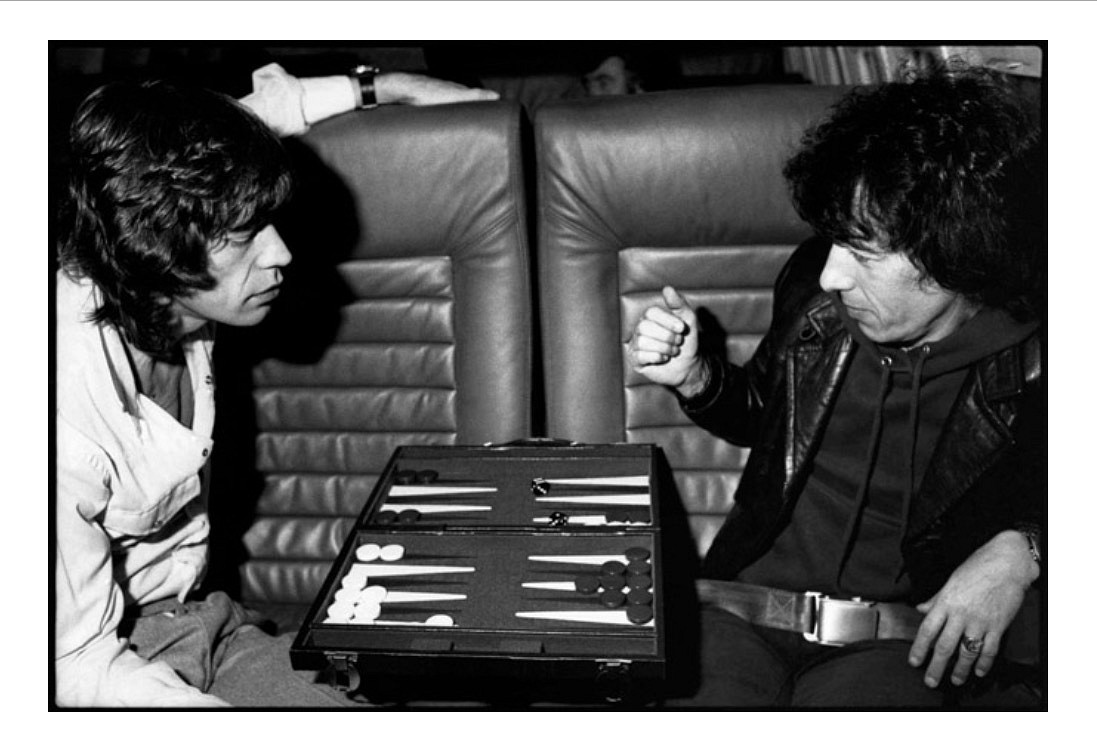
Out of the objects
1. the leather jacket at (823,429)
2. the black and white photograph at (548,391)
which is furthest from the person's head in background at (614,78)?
the leather jacket at (823,429)

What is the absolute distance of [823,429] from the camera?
2268mm

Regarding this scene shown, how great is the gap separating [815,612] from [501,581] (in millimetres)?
704

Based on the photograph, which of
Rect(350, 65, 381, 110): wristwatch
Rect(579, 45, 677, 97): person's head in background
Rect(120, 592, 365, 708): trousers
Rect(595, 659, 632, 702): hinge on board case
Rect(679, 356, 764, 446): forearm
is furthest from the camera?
Rect(579, 45, 677, 97): person's head in background

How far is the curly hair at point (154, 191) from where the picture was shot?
1938 millimetres

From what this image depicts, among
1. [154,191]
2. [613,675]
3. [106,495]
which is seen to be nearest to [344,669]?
[613,675]

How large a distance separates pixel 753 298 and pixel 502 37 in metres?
0.93

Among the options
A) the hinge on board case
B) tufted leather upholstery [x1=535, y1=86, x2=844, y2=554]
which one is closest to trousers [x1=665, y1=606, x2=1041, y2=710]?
the hinge on board case

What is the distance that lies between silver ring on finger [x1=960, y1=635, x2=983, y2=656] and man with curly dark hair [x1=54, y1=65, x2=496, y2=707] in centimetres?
123

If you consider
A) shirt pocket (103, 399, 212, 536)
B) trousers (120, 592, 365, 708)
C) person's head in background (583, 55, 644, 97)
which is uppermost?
person's head in background (583, 55, 644, 97)

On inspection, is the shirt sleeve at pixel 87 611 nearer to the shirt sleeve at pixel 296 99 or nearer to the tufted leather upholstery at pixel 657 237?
the shirt sleeve at pixel 296 99

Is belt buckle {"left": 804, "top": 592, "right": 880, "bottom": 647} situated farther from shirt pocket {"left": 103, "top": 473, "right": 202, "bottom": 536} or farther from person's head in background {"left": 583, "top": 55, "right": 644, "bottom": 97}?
person's head in background {"left": 583, "top": 55, "right": 644, "bottom": 97}

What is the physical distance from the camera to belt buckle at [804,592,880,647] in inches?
87.7

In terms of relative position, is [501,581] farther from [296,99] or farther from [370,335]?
[296,99]

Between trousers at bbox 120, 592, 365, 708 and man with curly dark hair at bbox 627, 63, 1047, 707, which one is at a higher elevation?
man with curly dark hair at bbox 627, 63, 1047, 707
